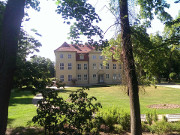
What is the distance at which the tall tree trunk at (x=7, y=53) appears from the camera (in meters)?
2.52

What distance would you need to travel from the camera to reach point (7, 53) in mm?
2543

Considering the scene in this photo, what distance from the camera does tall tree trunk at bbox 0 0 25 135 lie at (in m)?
2.52

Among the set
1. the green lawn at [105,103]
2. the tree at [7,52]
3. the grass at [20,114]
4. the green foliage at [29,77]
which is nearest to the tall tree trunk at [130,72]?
the green lawn at [105,103]

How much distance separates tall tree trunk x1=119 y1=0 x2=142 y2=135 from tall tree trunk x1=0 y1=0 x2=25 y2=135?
288 centimetres

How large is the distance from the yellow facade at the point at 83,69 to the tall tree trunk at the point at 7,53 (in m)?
31.2

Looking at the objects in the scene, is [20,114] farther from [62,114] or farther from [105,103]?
[62,114]

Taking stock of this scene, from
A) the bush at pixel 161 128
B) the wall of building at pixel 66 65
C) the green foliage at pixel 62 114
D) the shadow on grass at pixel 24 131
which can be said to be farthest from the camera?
→ the wall of building at pixel 66 65

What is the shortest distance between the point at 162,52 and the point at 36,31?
381 cm

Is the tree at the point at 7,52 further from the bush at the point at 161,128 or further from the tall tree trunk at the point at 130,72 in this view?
the bush at the point at 161,128

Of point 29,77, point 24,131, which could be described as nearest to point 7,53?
point 29,77

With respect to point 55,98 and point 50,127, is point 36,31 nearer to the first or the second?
point 55,98

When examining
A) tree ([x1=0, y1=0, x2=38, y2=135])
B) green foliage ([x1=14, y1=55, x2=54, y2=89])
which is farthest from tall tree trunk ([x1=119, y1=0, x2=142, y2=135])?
tree ([x1=0, y1=0, x2=38, y2=135])

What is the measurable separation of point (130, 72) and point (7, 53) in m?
3.20

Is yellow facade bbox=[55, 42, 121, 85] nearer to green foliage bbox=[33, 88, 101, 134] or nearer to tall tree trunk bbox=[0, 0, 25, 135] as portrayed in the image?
green foliage bbox=[33, 88, 101, 134]
